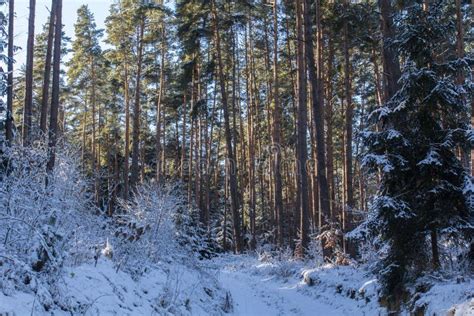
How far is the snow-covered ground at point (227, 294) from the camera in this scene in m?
5.52

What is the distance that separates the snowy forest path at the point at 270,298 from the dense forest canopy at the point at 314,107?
162 cm

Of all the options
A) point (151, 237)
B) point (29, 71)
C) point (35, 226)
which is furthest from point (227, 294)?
point (29, 71)

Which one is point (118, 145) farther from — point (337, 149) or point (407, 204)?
point (407, 204)

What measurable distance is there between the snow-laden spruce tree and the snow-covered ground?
3.10 ft

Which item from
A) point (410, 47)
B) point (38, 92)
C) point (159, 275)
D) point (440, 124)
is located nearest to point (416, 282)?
point (440, 124)

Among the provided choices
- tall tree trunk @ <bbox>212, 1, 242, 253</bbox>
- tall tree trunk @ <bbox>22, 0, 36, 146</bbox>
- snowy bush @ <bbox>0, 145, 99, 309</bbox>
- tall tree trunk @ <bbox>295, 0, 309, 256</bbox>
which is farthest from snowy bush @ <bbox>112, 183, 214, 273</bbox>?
tall tree trunk @ <bbox>212, 1, 242, 253</bbox>

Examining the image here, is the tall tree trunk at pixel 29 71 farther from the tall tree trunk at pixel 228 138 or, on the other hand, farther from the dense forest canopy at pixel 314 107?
the tall tree trunk at pixel 228 138

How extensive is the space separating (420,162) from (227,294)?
526 centimetres

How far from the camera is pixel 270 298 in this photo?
1202cm

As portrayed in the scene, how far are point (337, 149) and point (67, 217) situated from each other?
104ft

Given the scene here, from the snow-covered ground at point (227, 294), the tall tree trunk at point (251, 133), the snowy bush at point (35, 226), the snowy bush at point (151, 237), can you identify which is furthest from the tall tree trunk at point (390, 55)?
the tall tree trunk at point (251, 133)

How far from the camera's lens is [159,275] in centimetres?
885

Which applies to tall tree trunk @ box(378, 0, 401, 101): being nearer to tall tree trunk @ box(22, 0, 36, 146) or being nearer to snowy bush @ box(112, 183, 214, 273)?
snowy bush @ box(112, 183, 214, 273)

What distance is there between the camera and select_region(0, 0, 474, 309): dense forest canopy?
294 inches
